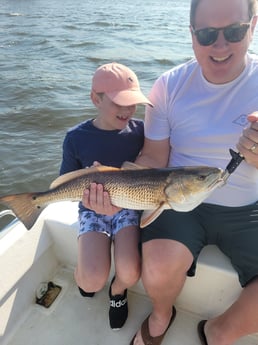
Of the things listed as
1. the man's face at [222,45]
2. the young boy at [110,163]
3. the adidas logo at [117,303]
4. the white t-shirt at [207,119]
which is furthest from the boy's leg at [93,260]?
the man's face at [222,45]

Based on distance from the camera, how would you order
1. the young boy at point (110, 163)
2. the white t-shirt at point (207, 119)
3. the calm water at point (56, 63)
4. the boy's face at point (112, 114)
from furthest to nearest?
the calm water at point (56, 63), the boy's face at point (112, 114), the young boy at point (110, 163), the white t-shirt at point (207, 119)

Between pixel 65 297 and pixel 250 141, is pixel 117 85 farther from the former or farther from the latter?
pixel 65 297

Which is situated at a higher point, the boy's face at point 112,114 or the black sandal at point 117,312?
the boy's face at point 112,114

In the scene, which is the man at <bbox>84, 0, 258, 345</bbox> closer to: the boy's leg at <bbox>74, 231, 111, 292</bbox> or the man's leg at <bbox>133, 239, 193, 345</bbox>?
the man's leg at <bbox>133, 239, 193, 345</bbox>

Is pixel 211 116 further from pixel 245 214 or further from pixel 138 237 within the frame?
pixel 138 237

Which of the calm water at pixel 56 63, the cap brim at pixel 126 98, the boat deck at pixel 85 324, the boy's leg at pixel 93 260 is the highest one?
the cap brim at pixel 126 98

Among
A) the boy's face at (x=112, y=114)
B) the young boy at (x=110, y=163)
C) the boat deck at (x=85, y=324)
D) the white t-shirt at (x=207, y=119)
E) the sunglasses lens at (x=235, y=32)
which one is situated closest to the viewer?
the sunglasses lens at (x=235, y=32)

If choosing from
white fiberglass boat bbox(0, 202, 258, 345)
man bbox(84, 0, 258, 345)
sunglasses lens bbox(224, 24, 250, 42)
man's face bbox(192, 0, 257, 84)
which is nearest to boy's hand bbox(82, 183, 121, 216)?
man bbox(84, 0, 258, 345)

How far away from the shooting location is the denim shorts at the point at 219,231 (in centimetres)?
246

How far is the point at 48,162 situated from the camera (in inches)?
260

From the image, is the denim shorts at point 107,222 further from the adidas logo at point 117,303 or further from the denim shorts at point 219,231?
the adidas logo at point 117,303

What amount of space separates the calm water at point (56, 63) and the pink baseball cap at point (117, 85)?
133 inches

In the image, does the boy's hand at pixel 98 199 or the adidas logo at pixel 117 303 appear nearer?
the boy's hand at pixel 98 199

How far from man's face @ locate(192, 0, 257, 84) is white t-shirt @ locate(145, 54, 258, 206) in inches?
3.0
